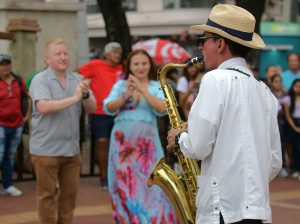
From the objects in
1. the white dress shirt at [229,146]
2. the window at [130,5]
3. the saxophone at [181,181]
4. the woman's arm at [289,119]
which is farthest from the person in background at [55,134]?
the window at [130,5]

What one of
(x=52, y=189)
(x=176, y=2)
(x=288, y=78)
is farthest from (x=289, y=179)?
(x=176, y=2)

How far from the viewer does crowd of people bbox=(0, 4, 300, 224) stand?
10.6 ft

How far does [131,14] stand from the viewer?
31500mm

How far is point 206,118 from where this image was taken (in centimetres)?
319

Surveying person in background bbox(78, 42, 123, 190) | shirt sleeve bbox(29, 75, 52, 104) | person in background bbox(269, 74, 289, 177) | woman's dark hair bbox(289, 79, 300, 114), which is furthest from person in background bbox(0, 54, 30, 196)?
woman's dark hair bbox(289, 79, 300, 114)

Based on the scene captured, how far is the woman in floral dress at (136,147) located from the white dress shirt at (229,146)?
2.33 metres

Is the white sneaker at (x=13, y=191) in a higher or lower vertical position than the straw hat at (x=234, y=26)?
lower

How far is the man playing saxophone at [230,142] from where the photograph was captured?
10.5ft

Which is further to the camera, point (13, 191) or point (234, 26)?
point (13, 191)

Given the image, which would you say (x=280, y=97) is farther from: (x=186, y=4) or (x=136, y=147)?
(x=186, y=4)

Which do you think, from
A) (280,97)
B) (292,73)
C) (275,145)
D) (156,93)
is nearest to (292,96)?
(280,97)

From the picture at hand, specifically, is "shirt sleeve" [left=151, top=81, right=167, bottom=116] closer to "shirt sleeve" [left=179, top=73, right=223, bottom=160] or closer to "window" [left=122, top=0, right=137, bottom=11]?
"shirt sleeve" [left=179, top=73, right=223, bottom=160]

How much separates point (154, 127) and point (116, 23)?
19.0 ft

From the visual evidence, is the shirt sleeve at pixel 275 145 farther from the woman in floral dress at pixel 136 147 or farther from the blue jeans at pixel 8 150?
the blue jeans at pixel 8 150
